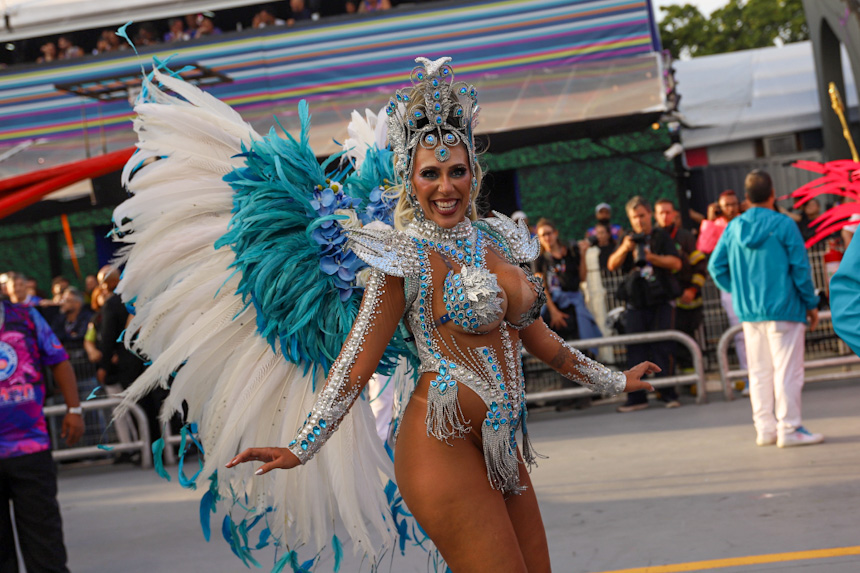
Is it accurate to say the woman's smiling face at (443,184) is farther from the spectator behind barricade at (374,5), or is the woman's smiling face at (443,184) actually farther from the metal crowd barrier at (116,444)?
the spectator behind barricade at (374,5)

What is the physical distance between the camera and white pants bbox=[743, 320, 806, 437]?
21.8ft

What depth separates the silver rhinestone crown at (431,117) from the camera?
9.63 ft

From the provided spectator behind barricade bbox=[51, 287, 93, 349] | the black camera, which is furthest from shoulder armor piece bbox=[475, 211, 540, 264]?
spectator behind barricade bbox=[51, 287, 93, 349]

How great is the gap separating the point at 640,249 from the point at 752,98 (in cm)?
950

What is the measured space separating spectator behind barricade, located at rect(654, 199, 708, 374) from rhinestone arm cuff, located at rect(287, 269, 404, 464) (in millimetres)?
6400

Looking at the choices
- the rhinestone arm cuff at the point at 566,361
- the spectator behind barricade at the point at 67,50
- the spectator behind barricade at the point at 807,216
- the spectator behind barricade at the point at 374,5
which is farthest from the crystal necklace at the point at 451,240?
the spectator behind barricade at the point at 67,50

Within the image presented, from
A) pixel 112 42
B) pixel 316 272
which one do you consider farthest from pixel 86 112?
pixel 316 272

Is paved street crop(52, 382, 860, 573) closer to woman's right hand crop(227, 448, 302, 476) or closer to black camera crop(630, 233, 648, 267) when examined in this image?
black camera crop(630, 233, 648, 267)

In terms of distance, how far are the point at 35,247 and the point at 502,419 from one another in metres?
13.2

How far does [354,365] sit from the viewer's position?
2854mm

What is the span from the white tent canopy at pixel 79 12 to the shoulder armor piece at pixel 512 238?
1094 centimetres

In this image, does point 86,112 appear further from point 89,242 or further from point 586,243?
point 586,243

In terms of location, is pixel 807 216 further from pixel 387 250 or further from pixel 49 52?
pixel 49 52

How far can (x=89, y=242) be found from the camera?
47.1 feet
